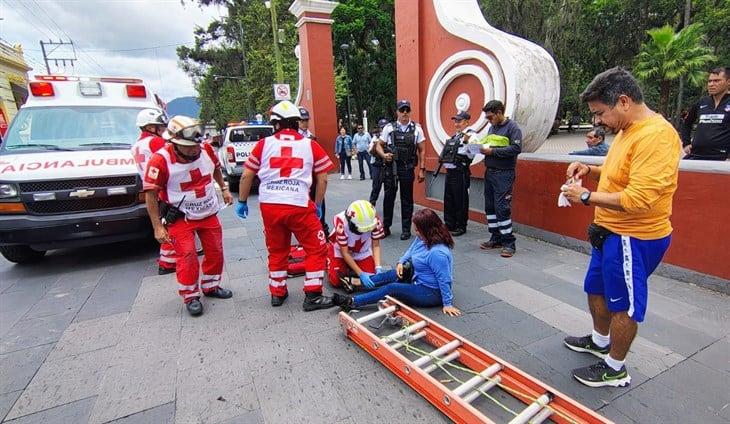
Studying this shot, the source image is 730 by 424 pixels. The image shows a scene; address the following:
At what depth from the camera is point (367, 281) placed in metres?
3.52

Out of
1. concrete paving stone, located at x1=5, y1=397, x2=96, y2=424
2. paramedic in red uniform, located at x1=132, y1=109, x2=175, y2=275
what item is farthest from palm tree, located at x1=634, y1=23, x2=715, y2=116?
concrete paving stone, located at x1=5, y1=397, x2=96, y2=424

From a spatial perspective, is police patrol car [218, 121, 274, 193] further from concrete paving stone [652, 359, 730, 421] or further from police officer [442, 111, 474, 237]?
concrete paving stone [652, 359, 730, 421]

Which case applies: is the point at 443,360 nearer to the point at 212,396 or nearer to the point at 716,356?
the point at 212,396

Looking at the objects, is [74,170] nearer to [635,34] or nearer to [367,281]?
[367,281]

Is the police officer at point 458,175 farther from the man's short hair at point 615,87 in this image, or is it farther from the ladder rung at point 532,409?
the ladder rung at point 532,409

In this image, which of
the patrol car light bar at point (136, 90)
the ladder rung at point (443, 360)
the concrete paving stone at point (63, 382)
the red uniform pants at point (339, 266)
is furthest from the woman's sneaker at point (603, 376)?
the patrol car light bar at point (136, 90)

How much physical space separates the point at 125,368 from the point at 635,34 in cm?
3358

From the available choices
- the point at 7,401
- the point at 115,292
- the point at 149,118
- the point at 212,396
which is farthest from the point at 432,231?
the point at 149,118

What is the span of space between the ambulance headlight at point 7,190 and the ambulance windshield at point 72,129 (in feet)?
2.35

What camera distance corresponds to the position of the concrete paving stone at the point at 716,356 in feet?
7.92

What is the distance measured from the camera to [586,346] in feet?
8.51

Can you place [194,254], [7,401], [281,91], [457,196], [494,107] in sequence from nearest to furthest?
[7,401] < [194,254] < [494,107] < [457,196] < [281,91]

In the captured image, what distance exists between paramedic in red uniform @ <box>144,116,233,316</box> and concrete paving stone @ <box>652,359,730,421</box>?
359cm

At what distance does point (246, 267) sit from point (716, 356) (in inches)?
173
